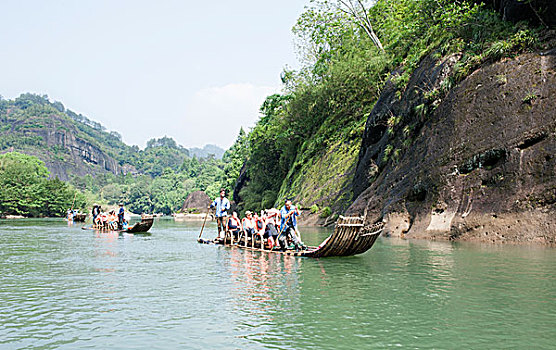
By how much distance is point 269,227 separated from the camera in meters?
18.6

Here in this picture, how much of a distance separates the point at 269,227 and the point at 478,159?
374 inches

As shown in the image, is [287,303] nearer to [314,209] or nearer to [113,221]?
[314,209]

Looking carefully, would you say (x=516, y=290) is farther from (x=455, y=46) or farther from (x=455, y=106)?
(x=455, y=46)

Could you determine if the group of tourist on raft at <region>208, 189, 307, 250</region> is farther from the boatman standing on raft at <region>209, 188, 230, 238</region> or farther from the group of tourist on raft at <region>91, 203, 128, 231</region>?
the group of tourist on raft at <region>91, 203, 128, 231</region>

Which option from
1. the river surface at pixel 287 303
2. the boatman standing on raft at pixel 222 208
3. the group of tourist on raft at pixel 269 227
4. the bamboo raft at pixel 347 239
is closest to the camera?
the river surface at pixel 287 303

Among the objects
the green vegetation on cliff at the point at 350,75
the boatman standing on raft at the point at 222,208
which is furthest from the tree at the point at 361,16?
the boatman standing on raft at the point at 222,208

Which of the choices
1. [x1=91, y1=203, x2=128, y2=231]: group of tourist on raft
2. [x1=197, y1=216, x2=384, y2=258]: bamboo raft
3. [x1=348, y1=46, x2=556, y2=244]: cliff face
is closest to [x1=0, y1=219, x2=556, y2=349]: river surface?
[x1=197, y1=216, x2=384, y2=258]: bamboo raft

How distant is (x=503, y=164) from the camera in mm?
19688

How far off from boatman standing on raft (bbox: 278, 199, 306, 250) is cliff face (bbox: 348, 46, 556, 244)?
24.3ft

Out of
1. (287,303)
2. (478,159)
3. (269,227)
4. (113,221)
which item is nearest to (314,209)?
(113,221)

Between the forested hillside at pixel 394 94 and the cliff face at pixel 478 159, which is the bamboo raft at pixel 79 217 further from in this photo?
the cliff face at pixel 478 159

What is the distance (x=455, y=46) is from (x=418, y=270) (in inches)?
660

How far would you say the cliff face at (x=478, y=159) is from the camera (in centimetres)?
1847

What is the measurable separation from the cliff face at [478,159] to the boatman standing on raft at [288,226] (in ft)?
24.3
